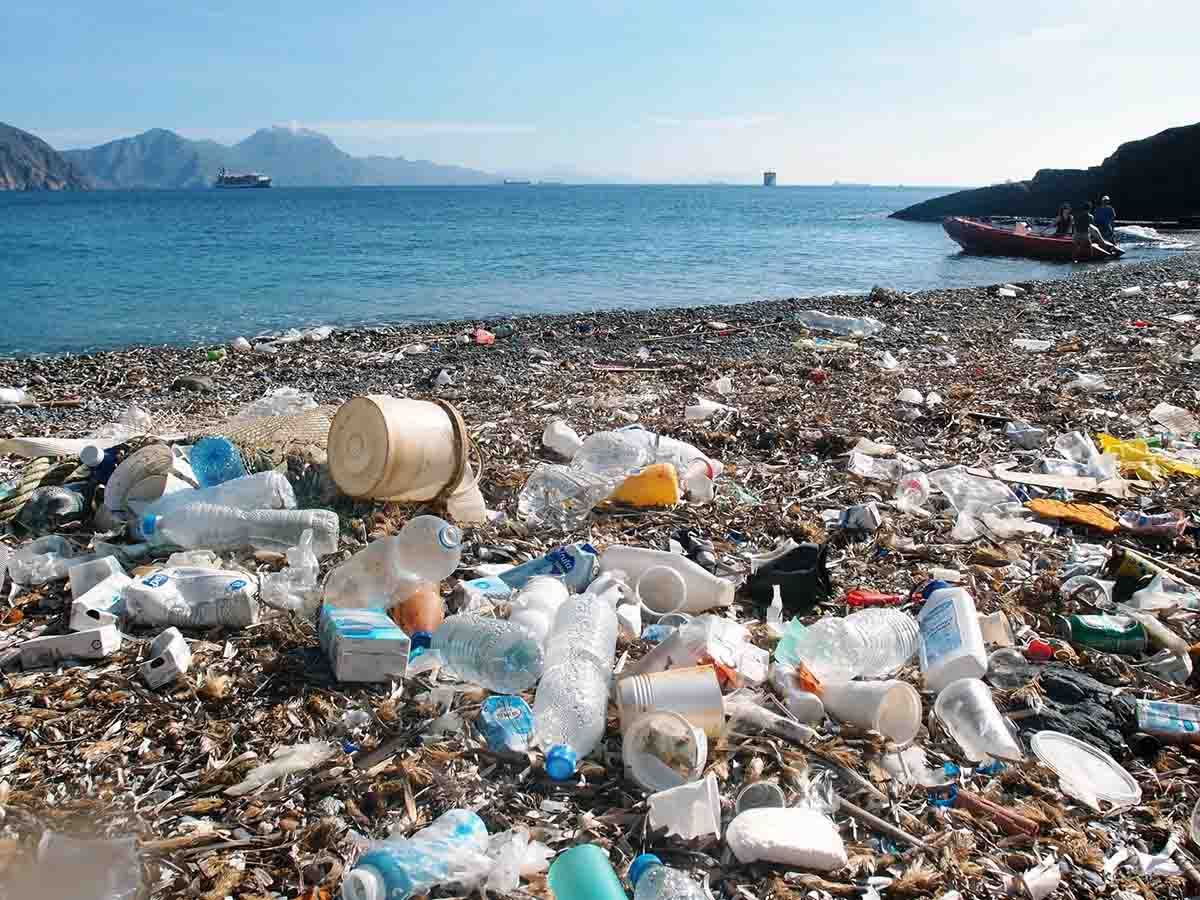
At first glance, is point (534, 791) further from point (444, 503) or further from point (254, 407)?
point (254, 407)

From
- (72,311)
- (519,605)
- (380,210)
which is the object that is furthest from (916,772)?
(380,210)

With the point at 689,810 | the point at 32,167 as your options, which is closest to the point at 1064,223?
the point at 689,810

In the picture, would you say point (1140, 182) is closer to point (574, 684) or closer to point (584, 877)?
point (574, 684)

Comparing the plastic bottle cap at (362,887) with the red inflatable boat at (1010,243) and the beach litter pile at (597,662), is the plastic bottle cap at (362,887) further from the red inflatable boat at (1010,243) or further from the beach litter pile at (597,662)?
the red inflatable boat at (1010,243)

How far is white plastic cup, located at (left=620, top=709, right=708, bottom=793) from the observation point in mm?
2088

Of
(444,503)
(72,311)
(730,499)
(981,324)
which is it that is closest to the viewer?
(444,503)

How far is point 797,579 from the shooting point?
312 centimetres

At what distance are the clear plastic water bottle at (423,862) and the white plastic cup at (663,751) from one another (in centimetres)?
42

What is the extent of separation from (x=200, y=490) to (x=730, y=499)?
2.42 meters

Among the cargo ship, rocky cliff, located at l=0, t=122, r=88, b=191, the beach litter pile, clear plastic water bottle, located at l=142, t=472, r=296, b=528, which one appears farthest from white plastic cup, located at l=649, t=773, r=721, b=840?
rocky cliff, located at l=0, t=122, r=88, b=191

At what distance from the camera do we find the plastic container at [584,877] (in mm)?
1709

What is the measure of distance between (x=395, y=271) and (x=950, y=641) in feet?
→ 66.8

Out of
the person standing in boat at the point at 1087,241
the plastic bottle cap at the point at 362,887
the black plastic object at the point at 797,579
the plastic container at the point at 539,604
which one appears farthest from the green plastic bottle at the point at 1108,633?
the person standing in boat at the point at 1087,241

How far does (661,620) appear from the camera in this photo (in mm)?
2926
